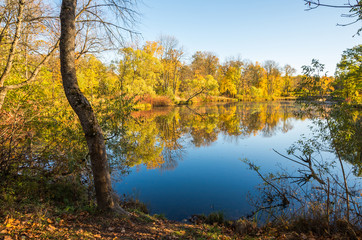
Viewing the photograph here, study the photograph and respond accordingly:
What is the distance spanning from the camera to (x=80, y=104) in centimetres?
389

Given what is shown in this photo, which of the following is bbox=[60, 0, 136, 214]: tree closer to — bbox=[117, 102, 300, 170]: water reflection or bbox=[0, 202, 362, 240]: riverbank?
bbox=[0, 202, 362, 240]: riverbank

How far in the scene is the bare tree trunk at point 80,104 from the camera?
373 centimetres

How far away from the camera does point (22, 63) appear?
854cm

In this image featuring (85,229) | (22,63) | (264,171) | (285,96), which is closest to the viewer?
(85,229)

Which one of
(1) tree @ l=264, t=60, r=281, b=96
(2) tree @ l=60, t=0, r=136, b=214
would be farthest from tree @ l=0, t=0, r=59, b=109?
(1) tree @ l=264, t=60, r=281, b=96

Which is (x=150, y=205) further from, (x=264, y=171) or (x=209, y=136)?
(x=209, y=136)

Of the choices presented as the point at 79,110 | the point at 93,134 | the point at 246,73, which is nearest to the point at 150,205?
the point at 93,134

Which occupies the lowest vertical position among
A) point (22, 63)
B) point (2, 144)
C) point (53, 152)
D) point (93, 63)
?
point (53, 152)

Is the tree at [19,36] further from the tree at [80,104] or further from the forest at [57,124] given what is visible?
the tree at [80,104]

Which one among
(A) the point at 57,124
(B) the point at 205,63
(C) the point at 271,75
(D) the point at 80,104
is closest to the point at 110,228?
(D) the point at 80,104

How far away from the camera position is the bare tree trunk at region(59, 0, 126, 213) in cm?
373

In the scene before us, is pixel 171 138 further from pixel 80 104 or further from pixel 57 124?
pixel 80 104

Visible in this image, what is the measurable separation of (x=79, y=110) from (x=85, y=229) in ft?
7.87

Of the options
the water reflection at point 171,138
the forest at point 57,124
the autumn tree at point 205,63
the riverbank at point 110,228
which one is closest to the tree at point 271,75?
the autumn tree at point 205,63
